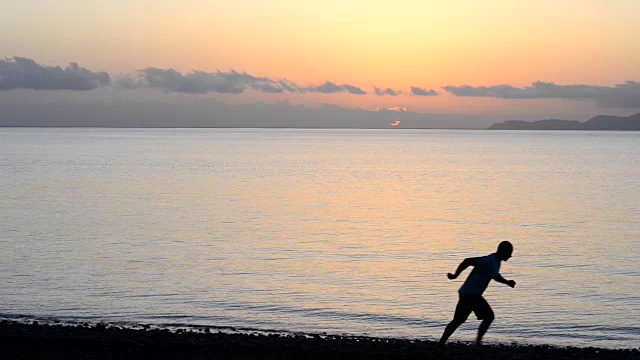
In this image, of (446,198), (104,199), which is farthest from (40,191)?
(446,198)

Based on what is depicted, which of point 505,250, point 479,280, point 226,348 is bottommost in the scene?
point 226,348

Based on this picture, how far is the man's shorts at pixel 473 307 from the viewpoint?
14.0 meters

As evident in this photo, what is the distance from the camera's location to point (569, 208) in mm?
54188

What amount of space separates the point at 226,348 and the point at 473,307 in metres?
4.24

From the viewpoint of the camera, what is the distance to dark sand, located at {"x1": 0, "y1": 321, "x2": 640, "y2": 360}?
14.5m

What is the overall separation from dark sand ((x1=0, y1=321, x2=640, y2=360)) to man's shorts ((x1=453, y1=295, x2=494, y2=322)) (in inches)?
31.6

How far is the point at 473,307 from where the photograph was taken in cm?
1406

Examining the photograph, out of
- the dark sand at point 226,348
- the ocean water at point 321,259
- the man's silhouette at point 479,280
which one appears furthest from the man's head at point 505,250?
the ocean water at point 321,259

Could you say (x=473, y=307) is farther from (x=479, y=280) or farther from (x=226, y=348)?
(x=226, y=348)

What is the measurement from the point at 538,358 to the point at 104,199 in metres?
47.0

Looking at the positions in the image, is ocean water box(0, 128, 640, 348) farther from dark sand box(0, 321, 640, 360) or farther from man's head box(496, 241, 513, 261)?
man's head box(496, 241, 513, 261)

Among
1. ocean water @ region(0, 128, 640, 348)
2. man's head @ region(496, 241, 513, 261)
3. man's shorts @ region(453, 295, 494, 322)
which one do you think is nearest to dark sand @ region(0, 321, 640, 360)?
man's shorts @ region(453, 295, 494, 322)

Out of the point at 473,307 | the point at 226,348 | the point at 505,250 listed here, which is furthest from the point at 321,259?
the point at 505,250

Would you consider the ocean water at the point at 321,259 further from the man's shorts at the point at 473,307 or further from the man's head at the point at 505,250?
the man's head at the point at 505,250
